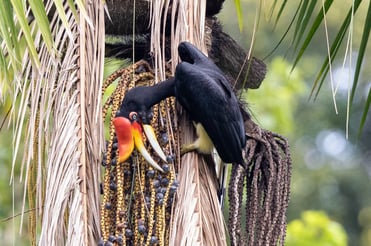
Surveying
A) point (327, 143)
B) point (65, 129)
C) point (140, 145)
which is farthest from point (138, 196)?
point (327, 143)

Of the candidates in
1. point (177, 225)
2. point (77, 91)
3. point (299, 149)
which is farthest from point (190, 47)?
point (299, 149)

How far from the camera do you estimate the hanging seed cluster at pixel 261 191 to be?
224 cm

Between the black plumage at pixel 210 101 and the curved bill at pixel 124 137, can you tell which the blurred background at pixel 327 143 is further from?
the curved bill at pixel 124 137

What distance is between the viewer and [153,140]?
7.16 feet

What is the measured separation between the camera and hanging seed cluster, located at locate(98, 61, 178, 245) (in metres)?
2.07

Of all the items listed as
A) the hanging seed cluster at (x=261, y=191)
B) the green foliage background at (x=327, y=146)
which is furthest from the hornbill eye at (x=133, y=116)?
the green foliage background at (x=327, y=146)

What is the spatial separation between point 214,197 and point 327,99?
6.35m

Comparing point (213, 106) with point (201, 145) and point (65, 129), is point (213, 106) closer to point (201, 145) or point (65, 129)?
point (201, 145)

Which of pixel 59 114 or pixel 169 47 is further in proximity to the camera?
pixel 169 47

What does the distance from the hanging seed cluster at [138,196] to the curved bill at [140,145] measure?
2cm

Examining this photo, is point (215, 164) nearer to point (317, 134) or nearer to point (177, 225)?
point (177, 225)

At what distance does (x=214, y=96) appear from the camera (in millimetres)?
2326

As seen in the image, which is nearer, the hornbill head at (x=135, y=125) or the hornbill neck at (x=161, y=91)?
the hornbill head at (x=135, y=125)

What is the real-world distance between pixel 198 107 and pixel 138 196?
1.08 feet
